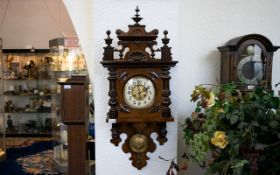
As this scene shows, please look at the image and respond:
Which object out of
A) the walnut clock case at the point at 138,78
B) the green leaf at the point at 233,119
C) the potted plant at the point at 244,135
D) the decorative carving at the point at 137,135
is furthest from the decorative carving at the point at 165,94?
the green leaf at the point at 233,119

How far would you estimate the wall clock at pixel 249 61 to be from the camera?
1.35 m

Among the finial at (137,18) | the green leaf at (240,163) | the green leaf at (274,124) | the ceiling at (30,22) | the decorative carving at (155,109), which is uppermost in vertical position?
the ceiling at (30,22)

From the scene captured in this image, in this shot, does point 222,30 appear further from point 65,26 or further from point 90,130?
point 65,26

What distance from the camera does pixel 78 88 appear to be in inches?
100

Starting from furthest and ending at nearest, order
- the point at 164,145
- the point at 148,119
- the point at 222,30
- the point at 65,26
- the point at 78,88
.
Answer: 1. the point at 65,26
2. the point at 78,88
3. the point at 222,30
4. the point at 164,145
5. the point at 148,119

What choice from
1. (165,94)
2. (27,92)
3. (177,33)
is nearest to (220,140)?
(165,94)

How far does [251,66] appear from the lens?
1.38 meters

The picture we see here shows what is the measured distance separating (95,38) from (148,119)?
1.57 feet

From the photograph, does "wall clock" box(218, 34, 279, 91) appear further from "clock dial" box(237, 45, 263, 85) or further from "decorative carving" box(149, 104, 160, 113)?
"decorative carving" box(149, 104, 160, 113)

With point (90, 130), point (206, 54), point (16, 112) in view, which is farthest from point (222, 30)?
point (16, 112)

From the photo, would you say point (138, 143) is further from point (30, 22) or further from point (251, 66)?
point (30, 22)

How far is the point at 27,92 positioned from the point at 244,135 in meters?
5.27

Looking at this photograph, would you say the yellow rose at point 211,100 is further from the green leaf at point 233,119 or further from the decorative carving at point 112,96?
the decorative carving at point 112,96

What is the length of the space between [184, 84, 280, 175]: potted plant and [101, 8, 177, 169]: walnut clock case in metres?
0.27
